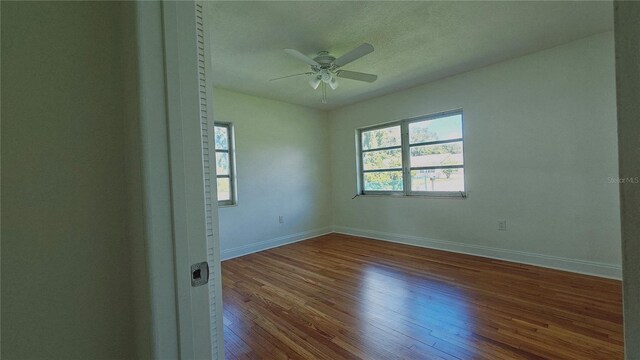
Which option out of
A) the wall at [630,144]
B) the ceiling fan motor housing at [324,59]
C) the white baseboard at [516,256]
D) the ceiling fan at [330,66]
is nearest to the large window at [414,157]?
the white baseboard at [516,256]

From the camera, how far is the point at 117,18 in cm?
69

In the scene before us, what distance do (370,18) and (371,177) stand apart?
295cm

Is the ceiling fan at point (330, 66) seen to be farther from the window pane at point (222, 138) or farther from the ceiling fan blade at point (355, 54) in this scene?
the window pane at point (222, 138)

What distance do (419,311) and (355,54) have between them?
225 centimetres

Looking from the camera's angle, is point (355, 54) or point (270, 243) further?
point (270, 243)

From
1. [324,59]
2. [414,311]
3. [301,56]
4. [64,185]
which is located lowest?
[414,311]

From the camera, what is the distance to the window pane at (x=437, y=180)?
367cm

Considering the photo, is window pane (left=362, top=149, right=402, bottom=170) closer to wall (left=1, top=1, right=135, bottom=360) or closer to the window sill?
the window sill

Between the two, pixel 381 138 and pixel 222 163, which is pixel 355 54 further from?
pixel 222 163

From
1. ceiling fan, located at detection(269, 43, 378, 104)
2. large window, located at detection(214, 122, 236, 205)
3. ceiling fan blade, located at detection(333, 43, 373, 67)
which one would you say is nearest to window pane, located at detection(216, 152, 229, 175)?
large window, located at detection(214, 122, 236, 205)

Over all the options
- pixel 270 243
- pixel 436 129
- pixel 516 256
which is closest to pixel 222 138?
pixel 270 243

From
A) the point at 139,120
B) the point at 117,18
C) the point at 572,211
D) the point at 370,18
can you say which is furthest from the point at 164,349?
the point at 572,211

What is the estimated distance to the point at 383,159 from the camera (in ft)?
15.0

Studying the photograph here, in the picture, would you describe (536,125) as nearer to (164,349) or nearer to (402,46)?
(402,46)
